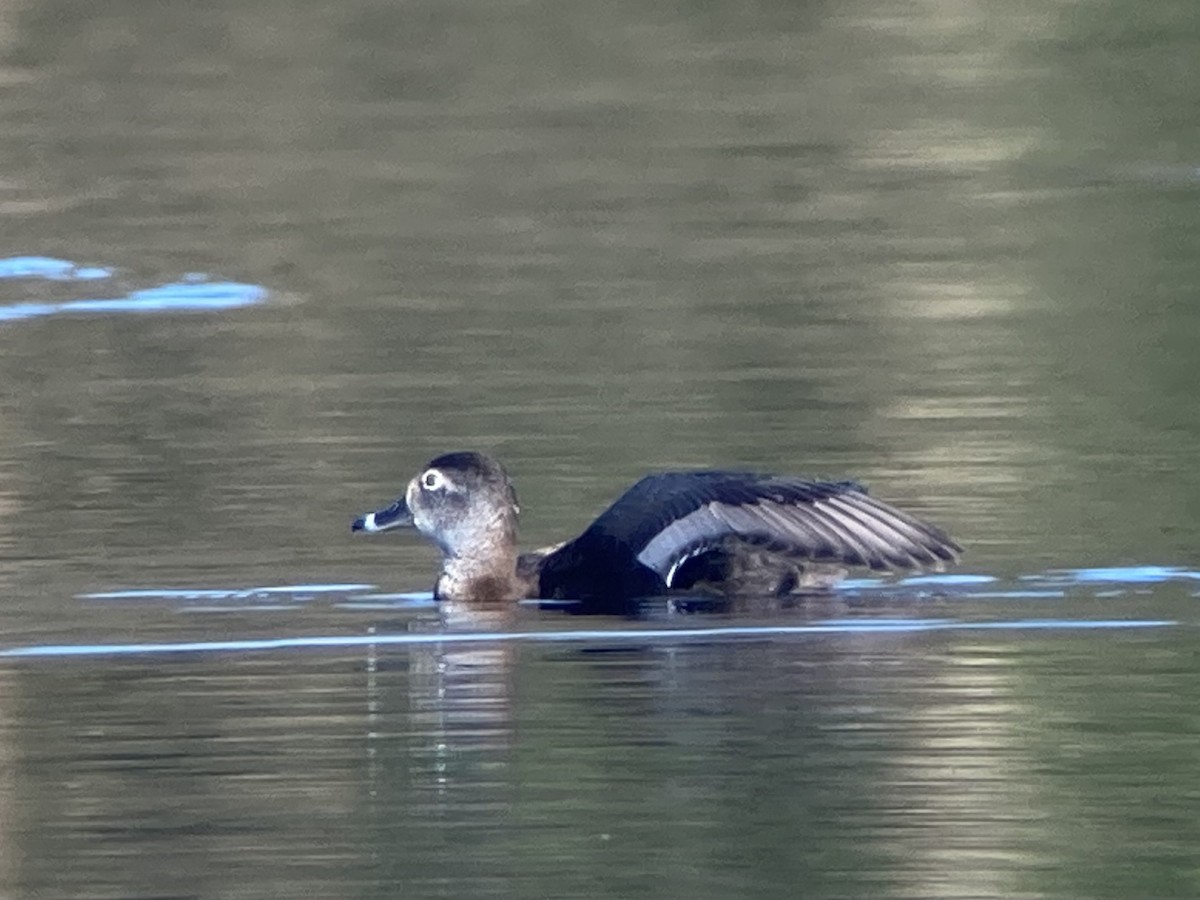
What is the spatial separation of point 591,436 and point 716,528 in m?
2.22

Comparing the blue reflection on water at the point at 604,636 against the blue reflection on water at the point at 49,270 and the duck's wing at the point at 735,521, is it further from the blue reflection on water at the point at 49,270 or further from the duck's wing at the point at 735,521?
the blue reflection on water at the point at 49,270

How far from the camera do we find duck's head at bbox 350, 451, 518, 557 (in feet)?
36.8

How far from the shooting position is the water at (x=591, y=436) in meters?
8.10

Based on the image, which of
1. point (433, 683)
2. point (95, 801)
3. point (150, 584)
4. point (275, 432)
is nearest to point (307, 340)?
point (275, 432)

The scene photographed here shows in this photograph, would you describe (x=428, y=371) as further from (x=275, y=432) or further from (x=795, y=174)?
(x=795, y=174)

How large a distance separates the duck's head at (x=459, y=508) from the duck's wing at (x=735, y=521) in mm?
414

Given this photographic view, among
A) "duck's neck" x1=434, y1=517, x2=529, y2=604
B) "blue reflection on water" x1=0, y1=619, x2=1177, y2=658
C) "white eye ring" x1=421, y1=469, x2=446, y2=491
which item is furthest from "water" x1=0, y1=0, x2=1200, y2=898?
"white eye ring" x1=421, y1=469, x2=446, y2=491

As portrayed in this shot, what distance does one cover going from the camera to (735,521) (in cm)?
1090

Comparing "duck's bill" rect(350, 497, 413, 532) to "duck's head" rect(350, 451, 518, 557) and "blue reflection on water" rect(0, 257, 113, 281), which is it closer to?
"duck's head" rect(350, 451, 518, 557)

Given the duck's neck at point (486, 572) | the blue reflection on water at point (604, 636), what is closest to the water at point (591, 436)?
the blue reflection on water at point (604, 636)

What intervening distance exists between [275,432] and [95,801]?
5.06 m

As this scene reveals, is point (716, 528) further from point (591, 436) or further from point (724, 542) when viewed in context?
point (591, 436)

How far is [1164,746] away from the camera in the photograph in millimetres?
8625

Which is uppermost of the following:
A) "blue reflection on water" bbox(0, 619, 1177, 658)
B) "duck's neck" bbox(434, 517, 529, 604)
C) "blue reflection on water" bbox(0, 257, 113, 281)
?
"blue reflection on water" bbox(0, 257, 113, 281)
